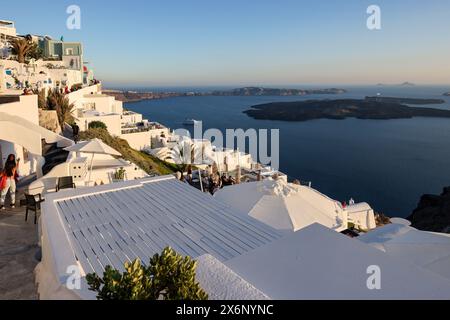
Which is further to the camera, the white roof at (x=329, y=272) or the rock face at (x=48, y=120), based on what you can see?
the rock face at (x=48, y=120)

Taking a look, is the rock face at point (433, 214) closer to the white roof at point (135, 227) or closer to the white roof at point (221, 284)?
the white roof at point (135, 227)

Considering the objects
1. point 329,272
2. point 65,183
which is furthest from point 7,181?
point 329,272

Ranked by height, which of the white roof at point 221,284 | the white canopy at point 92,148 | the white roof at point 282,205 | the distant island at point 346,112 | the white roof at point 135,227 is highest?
the distant island at point 346,112

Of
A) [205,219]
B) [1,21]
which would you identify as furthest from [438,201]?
[1,21]

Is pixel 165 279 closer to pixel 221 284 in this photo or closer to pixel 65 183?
pixel 221 284

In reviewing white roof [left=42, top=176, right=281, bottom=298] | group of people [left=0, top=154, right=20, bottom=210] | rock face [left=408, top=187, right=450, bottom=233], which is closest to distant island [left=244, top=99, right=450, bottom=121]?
rock face [left=408, top=187, right=450, bottom=233]

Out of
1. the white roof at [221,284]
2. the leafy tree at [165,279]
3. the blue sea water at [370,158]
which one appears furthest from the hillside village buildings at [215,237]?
the blue sea water at [370,158]

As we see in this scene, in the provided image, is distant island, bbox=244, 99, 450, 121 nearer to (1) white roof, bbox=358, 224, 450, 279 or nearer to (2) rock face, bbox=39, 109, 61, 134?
(2) rock face, bbox=39, 109, 61, 134
